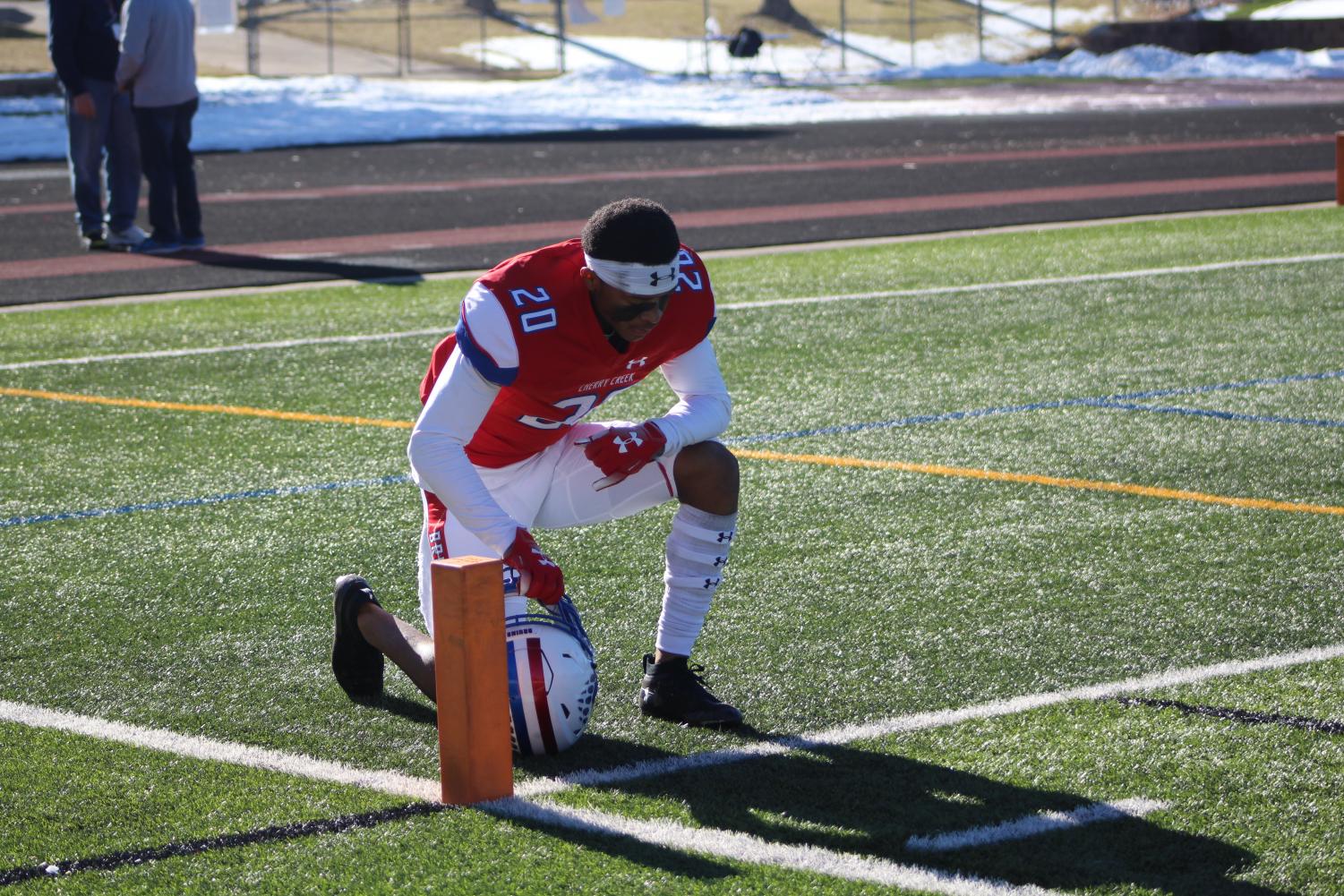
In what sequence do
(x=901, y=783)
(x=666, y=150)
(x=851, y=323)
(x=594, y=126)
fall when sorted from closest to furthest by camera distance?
(x=901, y=783)
(x=851, y=323)
(x=666, y=150)
(x=594, y=126)

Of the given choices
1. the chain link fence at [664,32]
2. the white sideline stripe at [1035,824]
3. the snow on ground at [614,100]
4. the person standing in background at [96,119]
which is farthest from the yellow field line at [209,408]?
the chain link fence at [664,32]

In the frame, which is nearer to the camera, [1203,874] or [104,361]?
[1203,874]

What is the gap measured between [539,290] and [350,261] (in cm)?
912

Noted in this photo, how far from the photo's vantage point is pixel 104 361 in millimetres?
9320

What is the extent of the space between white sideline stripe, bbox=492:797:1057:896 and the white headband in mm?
1209

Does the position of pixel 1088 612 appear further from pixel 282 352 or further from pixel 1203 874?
pixel 282 352

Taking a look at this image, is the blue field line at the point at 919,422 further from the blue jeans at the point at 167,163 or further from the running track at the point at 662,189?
the blue jeans at the point at 167,163

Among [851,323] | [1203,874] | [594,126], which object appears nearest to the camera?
[1203,874]

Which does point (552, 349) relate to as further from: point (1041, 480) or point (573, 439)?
point (1041, 480)

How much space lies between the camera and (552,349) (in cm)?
429

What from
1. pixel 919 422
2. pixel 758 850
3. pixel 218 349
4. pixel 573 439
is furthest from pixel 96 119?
pixel 758 850

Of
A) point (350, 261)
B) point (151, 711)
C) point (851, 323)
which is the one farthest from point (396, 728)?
point (350, 261)

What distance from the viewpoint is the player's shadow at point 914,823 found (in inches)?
137

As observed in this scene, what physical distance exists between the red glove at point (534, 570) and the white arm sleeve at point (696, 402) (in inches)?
20.8
